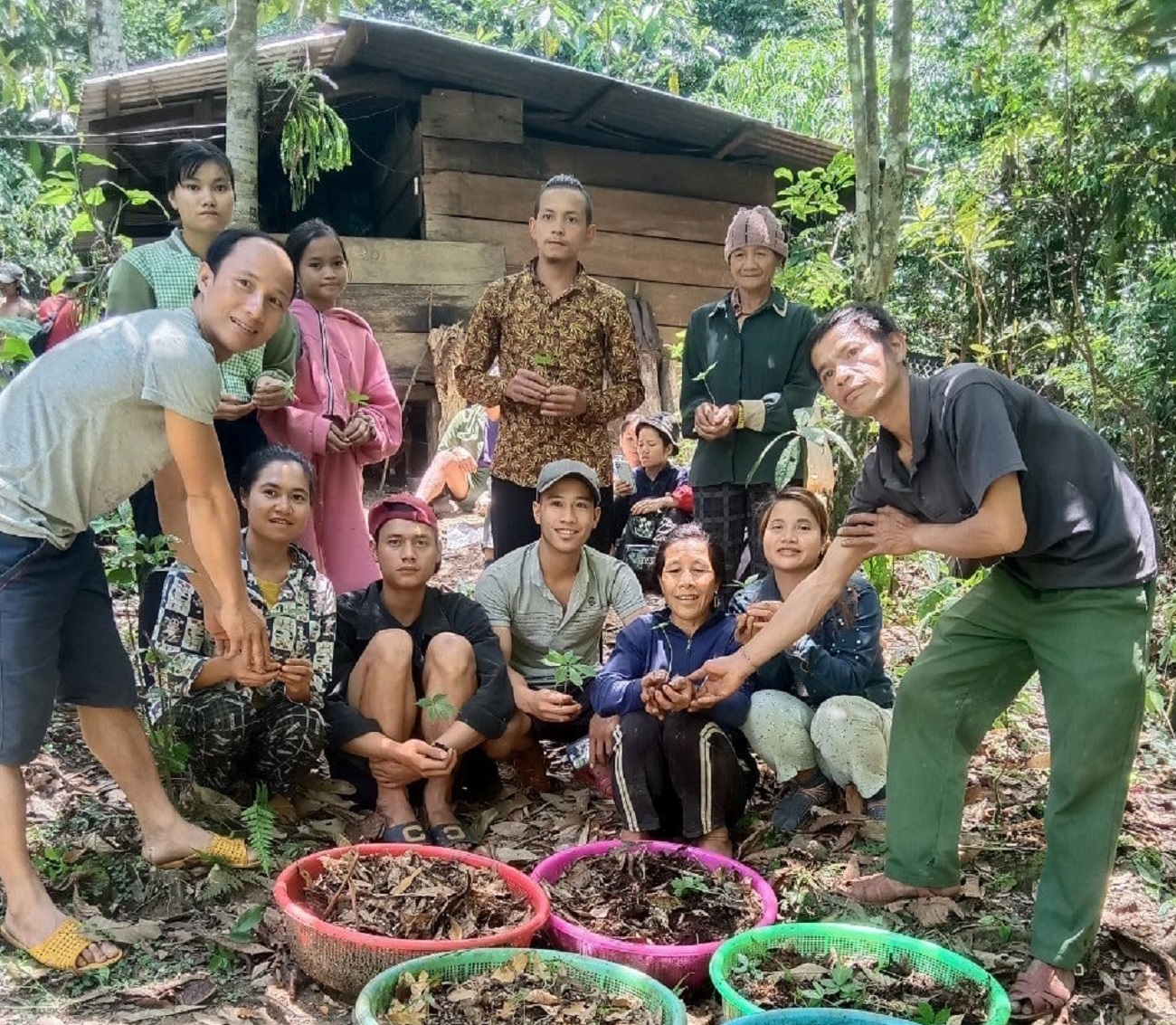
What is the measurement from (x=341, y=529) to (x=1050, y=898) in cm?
284

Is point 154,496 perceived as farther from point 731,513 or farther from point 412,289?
point 412,289

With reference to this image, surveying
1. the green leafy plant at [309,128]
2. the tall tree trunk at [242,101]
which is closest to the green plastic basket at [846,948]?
the tall tree trunk at [242,101]

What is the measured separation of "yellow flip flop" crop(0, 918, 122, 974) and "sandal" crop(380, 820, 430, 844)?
36.6 inches

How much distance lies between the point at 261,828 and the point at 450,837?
23.9 inches

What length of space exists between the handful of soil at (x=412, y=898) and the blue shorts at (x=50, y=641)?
767mm

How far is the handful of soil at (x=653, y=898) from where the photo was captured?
2791mm

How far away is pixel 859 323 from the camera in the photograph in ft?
9.07

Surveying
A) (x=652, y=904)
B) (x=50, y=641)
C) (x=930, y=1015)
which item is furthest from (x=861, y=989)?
(x=50, y=641)

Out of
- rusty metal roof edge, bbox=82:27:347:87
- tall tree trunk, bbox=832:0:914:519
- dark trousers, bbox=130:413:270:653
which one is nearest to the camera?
dark trousers, bbox=130:413:270:653

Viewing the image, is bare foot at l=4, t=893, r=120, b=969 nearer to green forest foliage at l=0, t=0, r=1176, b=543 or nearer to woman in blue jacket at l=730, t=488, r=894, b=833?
woman in blue jacket at l=730, t=488, r=894, b=833

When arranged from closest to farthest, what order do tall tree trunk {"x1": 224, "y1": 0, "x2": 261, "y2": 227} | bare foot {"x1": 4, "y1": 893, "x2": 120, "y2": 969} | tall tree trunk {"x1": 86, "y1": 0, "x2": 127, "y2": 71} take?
bare foot {"x1": 4, "y1": 893, "x2": 120, "y2": 969}, tall tree trunk {"x1": 224, "y1": 0, "x2": 261, "y2": 227}, tall tree trunk {"x1": 86, "y1": 0, "x2": 127, "y2": 71}

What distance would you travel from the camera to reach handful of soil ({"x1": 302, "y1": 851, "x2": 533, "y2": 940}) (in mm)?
2664

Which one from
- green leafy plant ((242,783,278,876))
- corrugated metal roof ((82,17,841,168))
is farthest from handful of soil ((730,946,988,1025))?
corrugated metal roof ((82,17,841,168))

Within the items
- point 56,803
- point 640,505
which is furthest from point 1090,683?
point 640,505
